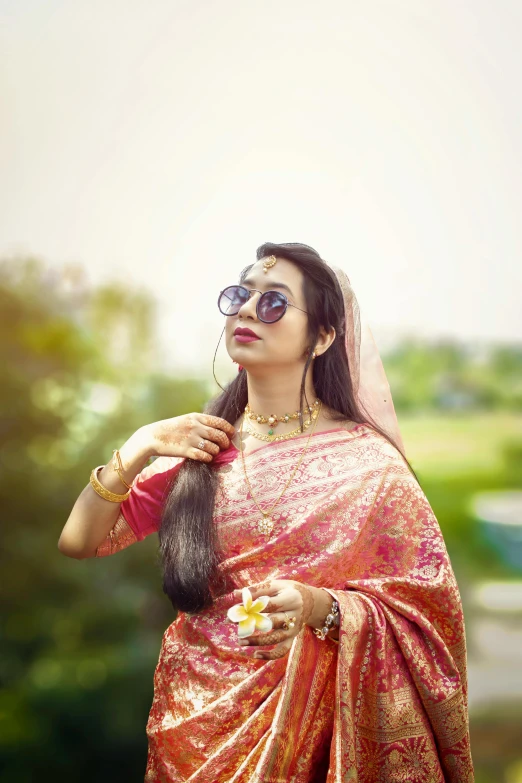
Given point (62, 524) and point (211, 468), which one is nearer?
point (211, 468)

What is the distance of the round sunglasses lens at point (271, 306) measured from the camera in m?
1.90

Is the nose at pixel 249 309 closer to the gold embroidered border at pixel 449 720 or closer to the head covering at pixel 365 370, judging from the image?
the head covering at pixel 365 370

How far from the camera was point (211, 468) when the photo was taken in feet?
6.67

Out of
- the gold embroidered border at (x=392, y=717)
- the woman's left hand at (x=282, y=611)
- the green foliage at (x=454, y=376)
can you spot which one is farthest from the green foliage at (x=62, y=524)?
the woman's left hand at (x=282, y=611)

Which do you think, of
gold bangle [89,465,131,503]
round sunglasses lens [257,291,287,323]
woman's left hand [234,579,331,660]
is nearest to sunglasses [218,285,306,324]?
round sunglasses lens [257,291,287,323]

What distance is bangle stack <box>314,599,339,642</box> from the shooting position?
169 cm

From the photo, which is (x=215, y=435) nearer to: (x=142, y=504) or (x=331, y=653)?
(x=142, y=504)

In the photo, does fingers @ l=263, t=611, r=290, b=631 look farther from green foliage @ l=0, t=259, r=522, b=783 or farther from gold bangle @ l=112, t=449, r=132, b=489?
green foliage @ l=0, t=259, r=522, b=783

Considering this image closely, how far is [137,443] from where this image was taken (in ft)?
6.52

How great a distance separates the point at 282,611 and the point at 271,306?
2.51 ft

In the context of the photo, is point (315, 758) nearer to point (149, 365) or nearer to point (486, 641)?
point (486, 641)

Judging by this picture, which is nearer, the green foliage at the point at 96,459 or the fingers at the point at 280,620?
the fingers at the point at 280,620

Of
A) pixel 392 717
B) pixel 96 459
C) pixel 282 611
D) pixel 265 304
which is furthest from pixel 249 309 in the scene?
pixel 96 459

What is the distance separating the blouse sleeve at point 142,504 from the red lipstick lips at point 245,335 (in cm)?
40
